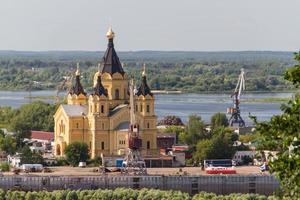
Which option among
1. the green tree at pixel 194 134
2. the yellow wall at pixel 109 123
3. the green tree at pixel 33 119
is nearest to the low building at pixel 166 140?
the green tree at pixel 194 134

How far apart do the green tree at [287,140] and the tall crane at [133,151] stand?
27858 mm

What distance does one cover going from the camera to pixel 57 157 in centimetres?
4338

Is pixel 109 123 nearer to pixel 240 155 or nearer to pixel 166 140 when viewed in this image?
pixel 240 155

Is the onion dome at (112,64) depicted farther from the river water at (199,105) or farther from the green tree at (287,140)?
the green tree at (287,140)

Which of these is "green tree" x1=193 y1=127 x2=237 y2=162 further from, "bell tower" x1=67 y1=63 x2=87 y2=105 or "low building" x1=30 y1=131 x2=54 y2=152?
"low building" x1=30 y1=131 x2=54 y2=152

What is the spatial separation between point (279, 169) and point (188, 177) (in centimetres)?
2661

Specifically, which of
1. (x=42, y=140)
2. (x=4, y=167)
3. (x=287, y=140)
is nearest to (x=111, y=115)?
(x=4, y=167)

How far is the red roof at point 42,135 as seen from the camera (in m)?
50.4

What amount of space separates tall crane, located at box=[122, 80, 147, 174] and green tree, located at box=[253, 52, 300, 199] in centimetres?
2786

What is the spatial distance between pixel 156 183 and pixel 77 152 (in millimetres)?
5487

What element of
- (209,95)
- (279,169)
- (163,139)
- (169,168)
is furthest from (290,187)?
(209,95)

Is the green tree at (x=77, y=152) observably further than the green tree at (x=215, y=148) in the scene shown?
No

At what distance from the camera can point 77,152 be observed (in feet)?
136

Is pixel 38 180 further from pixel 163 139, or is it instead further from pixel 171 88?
pixel 171 88
